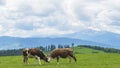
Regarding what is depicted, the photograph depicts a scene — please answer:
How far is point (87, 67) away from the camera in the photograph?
3453 centimetres

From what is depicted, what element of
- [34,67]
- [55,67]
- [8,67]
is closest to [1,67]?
[8,67]

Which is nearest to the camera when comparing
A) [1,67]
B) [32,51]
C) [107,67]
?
[107,67]

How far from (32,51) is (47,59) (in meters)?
2.45

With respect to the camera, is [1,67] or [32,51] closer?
[1,67]

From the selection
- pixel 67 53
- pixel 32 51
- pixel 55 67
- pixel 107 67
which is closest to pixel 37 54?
pixel 32 51

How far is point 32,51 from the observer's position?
4044 cm

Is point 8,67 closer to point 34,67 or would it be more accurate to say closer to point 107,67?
point 34,67

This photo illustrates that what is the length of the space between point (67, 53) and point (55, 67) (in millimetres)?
6990

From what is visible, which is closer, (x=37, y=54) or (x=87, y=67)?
(x=87, y=67)

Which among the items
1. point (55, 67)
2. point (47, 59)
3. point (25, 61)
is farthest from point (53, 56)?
point (55, 67)

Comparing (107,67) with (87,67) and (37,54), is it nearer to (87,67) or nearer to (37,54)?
(87,67)

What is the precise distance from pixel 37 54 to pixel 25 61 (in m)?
2.03

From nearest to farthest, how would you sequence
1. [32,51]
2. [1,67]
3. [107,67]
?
[107,67] < [1,67] < [32,51]

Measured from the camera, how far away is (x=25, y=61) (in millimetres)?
41719
